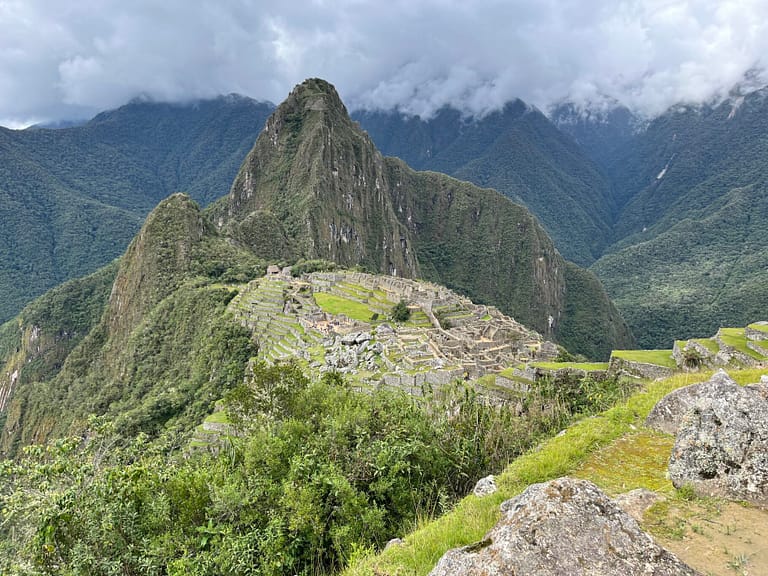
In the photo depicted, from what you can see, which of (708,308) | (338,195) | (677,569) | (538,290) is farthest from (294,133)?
(677,569)

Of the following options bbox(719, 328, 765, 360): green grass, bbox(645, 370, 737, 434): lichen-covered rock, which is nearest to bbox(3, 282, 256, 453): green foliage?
bbox(645, 370, 737, 434): lichen-covered rock

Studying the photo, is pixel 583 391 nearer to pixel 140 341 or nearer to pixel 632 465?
pixel 632 465

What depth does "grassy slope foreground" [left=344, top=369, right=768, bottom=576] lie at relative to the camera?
4363 mm

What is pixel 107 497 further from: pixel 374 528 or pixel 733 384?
pixel 733 384

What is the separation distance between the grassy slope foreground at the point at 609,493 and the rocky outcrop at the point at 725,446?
0.24m

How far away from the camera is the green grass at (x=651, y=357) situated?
16.2 meters

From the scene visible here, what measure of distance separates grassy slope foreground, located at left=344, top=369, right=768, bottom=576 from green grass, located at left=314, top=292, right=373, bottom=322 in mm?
34969

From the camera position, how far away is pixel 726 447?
195 inches

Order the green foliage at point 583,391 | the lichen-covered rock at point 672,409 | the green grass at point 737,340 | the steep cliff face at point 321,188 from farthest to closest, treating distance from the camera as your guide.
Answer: the steep cliff face at point 321,188 → the green grass at point 737,340 → the green foliage at point 583,391 → the lichen-covered rock at point 672,409

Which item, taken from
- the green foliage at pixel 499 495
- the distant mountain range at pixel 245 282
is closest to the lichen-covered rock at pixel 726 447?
the green foliage at pixel 499 495

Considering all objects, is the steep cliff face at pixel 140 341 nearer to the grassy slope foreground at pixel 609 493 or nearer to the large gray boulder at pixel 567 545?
the grassy slope foreground at pixel 609 493

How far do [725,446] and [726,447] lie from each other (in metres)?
0.02

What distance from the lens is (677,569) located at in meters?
3.09

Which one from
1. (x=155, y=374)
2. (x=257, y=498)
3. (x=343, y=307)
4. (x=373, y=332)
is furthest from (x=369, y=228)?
(x=257, y=498)
